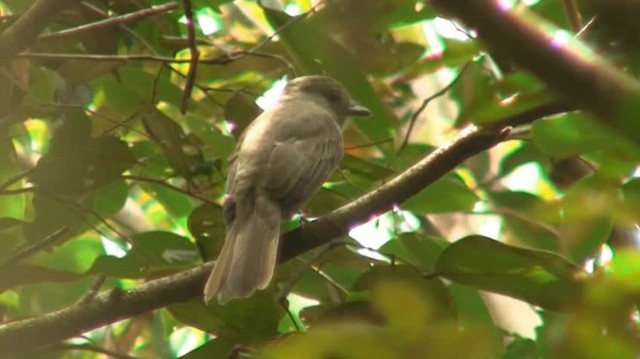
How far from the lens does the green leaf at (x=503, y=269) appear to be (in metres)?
2.82

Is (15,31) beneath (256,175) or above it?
above

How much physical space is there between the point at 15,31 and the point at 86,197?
1.08 metres

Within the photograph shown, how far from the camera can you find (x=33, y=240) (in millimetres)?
3521

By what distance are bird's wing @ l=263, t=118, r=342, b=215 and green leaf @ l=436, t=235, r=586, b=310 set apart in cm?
117

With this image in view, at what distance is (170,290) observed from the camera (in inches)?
120

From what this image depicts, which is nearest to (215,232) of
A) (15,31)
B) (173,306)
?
(173,306)

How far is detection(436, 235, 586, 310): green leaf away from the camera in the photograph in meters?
2.82

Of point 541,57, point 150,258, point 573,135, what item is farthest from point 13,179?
point 541,57

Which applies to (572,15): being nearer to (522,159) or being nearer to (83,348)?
(83,348)

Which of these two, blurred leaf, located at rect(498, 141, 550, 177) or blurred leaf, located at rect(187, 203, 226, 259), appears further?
blurred leaf, located at rect(498, 141, 550, 177)

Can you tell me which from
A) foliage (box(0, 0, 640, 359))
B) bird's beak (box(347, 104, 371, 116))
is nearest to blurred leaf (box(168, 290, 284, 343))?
foliage (box(0, 0, 640, 359))

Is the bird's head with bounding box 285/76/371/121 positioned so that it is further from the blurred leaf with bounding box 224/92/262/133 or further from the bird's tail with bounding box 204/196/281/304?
the bird's tail with bounding box 204/196/281/304

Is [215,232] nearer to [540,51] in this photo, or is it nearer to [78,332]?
[78,332]

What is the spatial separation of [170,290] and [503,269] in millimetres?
989
